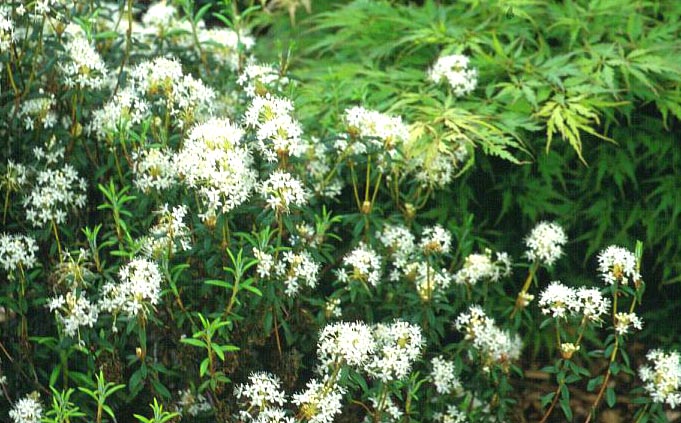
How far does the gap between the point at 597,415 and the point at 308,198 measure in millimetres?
1730

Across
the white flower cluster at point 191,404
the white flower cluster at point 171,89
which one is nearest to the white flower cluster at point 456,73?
the white flower cluster at point 171,89

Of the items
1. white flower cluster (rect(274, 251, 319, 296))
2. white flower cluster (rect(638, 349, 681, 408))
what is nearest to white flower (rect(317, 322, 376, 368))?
white flower cluster (rect(274, 251, 319, 296))

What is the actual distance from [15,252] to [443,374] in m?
1.44

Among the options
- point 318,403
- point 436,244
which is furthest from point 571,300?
point 318,403

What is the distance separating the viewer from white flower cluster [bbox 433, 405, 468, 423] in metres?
3.09

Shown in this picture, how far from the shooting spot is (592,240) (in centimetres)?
370

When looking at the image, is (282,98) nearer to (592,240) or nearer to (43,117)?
(43,117)

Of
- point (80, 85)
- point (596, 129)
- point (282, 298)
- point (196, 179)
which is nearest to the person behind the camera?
point (196, 179)

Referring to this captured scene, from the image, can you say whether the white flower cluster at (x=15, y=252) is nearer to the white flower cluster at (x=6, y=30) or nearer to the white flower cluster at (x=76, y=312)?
the white flower cluster at (x=76, y=312)

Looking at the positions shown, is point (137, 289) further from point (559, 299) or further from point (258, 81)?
point (559, 299)

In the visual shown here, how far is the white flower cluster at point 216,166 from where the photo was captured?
2463 mm

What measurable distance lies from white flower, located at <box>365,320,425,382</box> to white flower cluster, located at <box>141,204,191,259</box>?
0.66 m

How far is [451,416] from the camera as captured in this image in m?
3.14

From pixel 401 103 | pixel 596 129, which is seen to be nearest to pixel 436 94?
pixel 401 103
